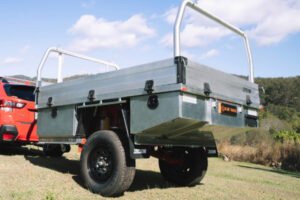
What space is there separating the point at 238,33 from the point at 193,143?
195 centimetres

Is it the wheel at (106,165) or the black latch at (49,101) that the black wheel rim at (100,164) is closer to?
the wheel at (106,165)

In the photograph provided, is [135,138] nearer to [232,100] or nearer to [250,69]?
[232,100]

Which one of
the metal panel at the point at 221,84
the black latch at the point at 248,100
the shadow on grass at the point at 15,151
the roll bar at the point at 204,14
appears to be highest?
the roll bar at the point at 204,14

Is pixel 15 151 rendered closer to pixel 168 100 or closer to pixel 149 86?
pixel 149 86

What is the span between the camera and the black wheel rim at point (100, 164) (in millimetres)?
4926

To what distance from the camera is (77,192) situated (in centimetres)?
489

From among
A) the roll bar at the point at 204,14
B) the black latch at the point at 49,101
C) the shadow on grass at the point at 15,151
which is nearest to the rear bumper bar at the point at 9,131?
the shadow on grass at the point at 15,151

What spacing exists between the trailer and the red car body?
1.58 metres

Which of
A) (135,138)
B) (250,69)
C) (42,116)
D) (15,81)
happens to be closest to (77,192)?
(135,138)

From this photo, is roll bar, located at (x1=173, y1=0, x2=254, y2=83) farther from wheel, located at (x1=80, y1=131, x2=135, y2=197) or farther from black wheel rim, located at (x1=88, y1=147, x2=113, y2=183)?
black wheel rim, located at (x1=88, y1=147, x2=113, y2=183)

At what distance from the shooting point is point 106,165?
5.00 metres

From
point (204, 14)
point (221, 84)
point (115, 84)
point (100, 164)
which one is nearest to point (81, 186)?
point (100, 164)

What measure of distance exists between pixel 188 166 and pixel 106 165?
1.77m

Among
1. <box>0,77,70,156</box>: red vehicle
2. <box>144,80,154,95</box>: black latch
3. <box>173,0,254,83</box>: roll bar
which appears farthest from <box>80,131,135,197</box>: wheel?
<box>0,77,70,156</box>: red vehicle
